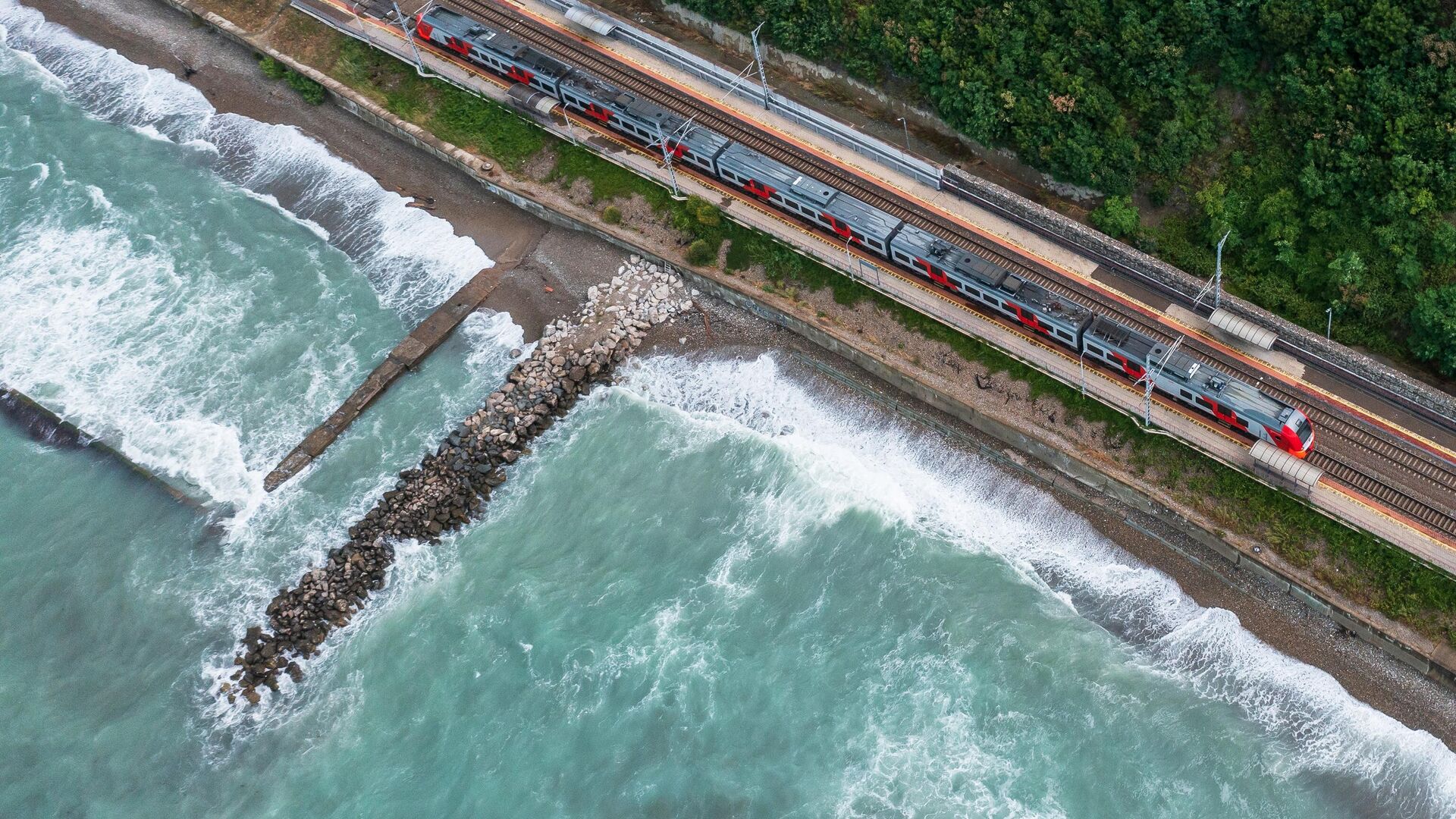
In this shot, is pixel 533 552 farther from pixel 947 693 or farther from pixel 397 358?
pixel 947 693

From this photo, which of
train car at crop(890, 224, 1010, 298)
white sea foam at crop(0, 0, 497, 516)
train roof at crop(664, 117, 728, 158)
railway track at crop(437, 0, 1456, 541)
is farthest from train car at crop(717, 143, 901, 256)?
white sea foam at crop(0, 0, 497, 516)

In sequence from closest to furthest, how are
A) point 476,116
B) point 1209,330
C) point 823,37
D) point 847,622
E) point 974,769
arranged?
point 974,769, point 847,622, point 1209,330, point 823,37, point 476,116

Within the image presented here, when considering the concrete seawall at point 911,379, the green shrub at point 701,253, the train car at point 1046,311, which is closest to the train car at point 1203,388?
the train car at point 1046,311

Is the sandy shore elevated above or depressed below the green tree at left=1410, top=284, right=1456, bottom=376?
below

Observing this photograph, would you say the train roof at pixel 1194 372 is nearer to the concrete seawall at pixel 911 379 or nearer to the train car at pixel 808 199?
the concrete seawall at pixel 911 379

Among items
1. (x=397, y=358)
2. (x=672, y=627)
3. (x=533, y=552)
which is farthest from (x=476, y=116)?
(x=672, y=627)

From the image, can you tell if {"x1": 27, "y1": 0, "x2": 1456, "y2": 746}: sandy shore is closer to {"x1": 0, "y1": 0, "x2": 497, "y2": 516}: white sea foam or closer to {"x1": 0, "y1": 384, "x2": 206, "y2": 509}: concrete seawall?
{"x1": 0, "y1": 0, "x2": 497, "y2": 516}: white sea foam
